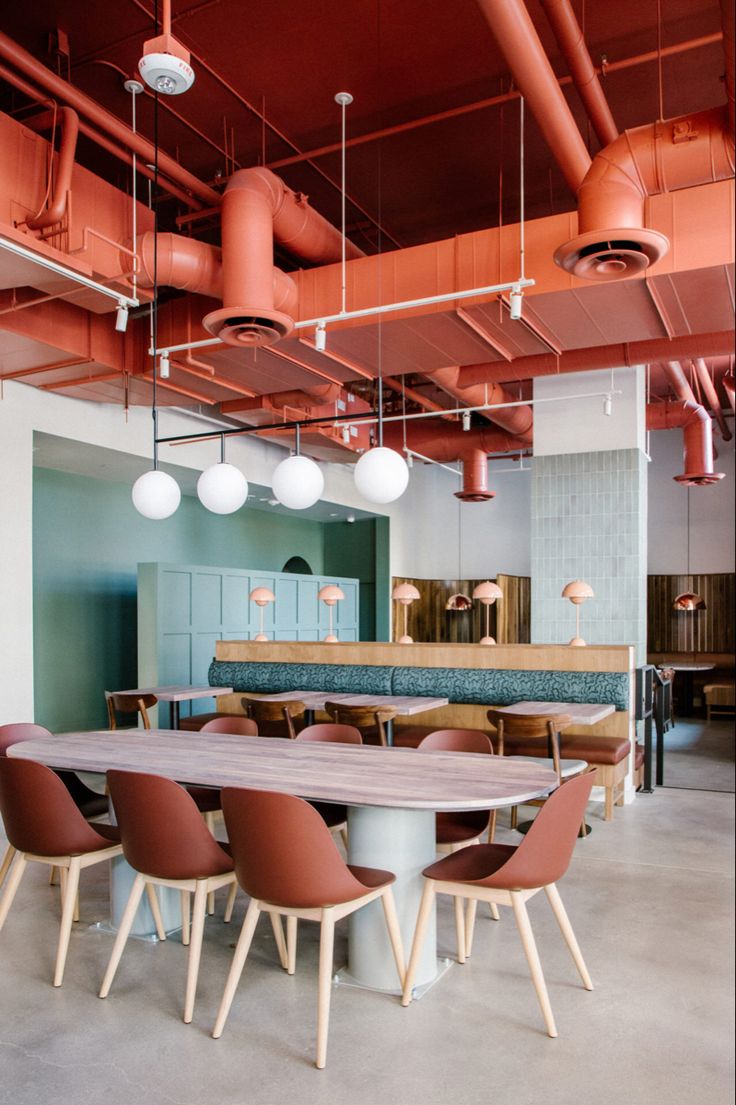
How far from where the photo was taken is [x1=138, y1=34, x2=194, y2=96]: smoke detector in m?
2.82

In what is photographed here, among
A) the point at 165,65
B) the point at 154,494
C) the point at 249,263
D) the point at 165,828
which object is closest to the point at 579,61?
the point at 249,263

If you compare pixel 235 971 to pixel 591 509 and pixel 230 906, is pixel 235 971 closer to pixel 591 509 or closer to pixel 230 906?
pixel 230 906

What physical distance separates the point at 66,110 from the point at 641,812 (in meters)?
5.67

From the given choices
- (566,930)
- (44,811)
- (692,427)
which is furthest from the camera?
(692,427)

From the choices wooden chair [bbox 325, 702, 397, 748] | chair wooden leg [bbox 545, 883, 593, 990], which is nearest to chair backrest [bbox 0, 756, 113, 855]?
chair wooden leg [bbox 545, 883, 593, 990]

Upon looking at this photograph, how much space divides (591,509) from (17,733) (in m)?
5.14

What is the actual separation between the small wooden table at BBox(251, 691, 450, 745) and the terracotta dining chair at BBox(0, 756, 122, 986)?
2.54m

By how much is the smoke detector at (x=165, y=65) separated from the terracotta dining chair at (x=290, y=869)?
2478 millimetres

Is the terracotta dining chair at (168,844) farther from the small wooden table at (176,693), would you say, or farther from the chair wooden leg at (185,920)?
the small wooden table at (176,693)

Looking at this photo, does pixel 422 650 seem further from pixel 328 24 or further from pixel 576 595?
pixel 328 24

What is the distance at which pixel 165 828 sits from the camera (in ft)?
9.29

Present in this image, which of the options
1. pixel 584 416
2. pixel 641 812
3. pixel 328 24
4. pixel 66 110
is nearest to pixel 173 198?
pixel 66 110

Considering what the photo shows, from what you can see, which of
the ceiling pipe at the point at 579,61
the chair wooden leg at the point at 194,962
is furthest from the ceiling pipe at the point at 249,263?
the chair wooden leg at the point at 194,962

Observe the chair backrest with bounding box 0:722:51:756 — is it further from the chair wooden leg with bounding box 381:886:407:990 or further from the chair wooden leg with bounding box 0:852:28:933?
the chair wooden leg with bounding box 381:886:407:990
